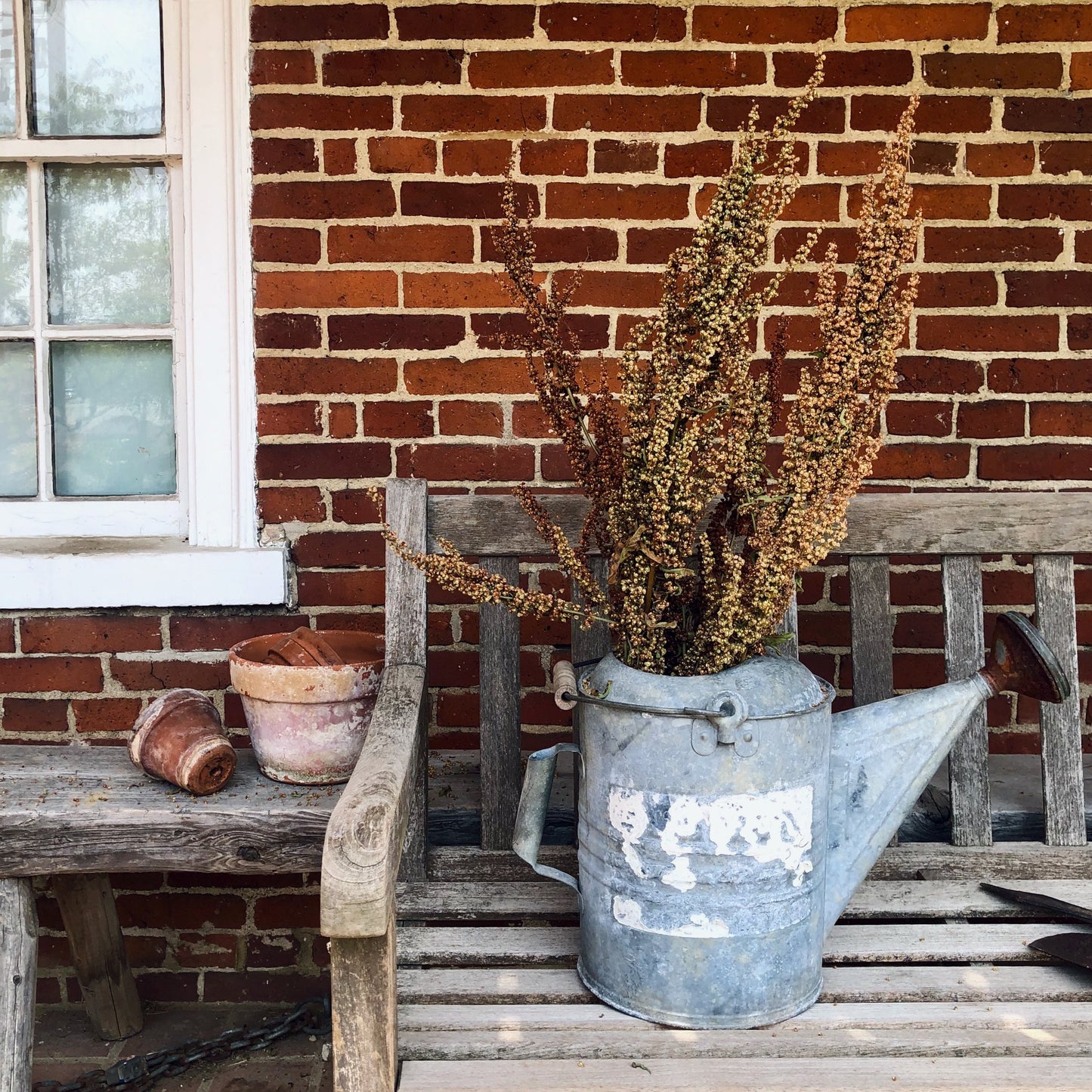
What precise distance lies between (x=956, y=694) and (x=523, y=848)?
65 centimetres

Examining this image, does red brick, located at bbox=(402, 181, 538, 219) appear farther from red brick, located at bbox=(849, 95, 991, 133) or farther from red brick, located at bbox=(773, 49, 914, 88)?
red brick, located at bbox=(849, 95, 991, 133)

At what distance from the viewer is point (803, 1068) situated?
1.27m

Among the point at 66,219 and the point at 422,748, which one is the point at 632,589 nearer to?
the point at 422,748

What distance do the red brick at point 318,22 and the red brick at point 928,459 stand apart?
1366 mm

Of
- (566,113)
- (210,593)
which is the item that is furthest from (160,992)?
(566,113)

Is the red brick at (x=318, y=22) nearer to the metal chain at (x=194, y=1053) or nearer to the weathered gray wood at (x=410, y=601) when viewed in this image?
the weathered gray wood at (x=410, y=601)

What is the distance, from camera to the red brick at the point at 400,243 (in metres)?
2.18

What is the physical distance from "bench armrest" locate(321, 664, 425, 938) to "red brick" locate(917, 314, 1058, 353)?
146 centimetres

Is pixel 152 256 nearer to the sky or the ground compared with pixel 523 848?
nearer to the sky

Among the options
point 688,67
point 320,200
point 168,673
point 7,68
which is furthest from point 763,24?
point 168,673

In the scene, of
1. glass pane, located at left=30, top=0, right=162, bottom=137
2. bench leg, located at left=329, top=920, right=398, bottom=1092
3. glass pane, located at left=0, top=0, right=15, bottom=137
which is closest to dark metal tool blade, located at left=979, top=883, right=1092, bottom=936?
bench leg, located at left=329, top=920, right=398, bottom=1092

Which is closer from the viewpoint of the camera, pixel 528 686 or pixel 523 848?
pixel 523 848

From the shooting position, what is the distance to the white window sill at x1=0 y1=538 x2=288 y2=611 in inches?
86.7

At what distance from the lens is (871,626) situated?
1804 mm
